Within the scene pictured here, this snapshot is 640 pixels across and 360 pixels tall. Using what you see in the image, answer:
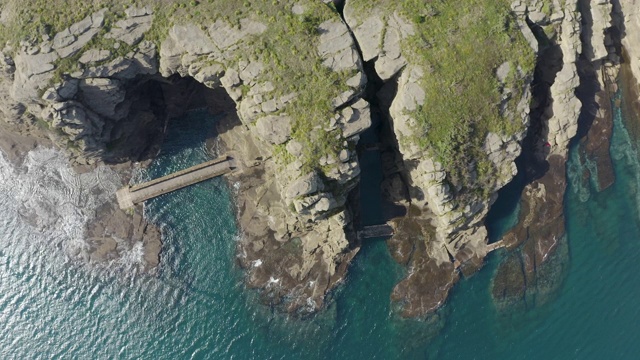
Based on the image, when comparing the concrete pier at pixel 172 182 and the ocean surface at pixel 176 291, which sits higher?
the concrete pier at pixel 172 182

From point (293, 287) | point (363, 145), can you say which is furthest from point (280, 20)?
point (293, 287)

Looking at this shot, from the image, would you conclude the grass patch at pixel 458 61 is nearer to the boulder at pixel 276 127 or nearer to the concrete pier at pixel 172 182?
the boulder at pixel 276 127

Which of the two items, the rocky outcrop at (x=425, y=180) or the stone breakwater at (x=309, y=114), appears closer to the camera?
the stone breakwater at (x=309, y=114)

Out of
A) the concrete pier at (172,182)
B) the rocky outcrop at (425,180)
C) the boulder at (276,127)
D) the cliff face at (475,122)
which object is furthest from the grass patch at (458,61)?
the concrete pier at (172,182)

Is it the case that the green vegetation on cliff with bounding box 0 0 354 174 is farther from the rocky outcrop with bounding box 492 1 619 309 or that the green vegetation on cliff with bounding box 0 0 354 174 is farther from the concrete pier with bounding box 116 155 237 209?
the rocky outcrop with bounding box 492 1 619 309

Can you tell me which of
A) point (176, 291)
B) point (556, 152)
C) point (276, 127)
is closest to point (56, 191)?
point (176, 291)

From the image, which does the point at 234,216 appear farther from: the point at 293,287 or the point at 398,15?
the point at 398,15

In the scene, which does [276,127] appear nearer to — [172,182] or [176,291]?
[172,182]
